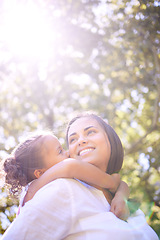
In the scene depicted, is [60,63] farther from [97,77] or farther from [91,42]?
[91,42]

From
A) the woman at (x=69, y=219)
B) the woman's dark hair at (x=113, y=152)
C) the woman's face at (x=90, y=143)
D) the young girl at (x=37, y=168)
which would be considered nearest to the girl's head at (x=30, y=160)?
the young girl at (x=37, y=168)

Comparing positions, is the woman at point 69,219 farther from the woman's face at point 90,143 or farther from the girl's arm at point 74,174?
the woman's face at point 90,143

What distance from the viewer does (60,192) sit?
56.3 inches

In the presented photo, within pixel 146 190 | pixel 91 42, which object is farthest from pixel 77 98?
pixel 146 190

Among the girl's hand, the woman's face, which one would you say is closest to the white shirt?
the girl's hand

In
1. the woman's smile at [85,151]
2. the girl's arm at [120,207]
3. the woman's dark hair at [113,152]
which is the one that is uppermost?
the woman's smile at [85,151]

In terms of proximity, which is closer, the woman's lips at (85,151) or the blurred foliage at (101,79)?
the woman's lips at (85,151)

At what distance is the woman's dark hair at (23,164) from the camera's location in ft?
6.72

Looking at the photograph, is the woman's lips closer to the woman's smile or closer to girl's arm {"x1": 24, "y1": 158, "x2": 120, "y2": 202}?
the woman's smile

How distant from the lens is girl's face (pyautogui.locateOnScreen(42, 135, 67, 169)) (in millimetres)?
2174

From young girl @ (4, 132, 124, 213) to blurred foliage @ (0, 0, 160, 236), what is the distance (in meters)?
0.38

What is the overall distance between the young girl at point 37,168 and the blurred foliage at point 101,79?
0.38 m

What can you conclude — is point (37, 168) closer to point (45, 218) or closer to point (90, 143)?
point (90, 143)

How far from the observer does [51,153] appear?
2203 mm
